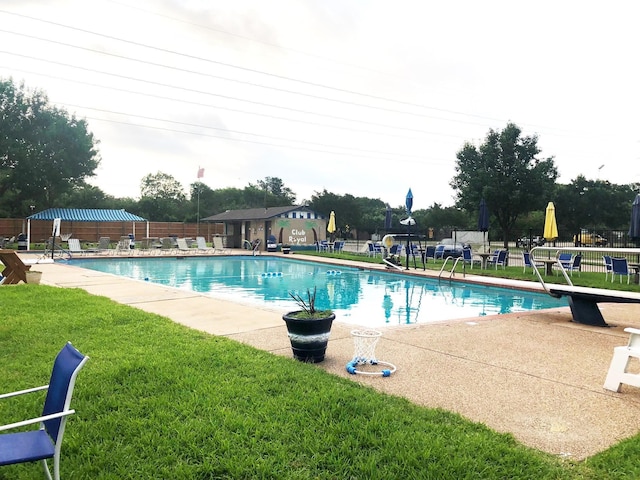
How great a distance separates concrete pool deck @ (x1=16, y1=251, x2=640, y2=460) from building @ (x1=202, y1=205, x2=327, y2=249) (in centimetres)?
1990

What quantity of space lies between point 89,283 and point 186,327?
714 cm

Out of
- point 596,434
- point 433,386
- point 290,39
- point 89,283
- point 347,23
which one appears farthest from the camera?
point 290,39

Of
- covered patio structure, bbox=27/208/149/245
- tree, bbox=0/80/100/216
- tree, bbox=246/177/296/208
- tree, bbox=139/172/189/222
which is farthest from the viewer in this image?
tree, bbox=246/177/296/208

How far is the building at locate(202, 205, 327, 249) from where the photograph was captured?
94.2 feet

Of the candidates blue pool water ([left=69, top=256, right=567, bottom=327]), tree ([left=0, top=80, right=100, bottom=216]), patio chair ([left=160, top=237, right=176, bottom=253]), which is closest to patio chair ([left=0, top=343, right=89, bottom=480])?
blue pool water ([left=69, top=256, right=567, bottom=327])

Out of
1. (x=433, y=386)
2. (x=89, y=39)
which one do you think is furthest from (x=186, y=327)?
(x=89, y=39)

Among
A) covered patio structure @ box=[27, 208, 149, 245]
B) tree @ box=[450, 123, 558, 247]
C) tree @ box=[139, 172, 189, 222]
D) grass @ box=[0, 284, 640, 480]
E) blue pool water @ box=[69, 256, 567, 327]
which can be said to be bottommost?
blue pool water @ box=[69, 256, 567, 327]

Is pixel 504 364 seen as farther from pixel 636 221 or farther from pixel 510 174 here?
pixel 510 174

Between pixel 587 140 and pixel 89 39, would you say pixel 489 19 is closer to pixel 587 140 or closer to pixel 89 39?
pixel 89 39

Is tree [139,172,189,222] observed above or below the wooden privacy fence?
above

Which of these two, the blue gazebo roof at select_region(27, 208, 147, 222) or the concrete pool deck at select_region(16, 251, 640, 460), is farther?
the blue gazebo roof at select_region(27, 208, 147, 222)

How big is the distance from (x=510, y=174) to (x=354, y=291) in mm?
12675

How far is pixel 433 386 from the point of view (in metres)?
4.03

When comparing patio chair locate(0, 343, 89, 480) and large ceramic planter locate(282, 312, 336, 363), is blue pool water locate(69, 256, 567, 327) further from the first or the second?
patio chair locate(0, 343, 89, 480)
